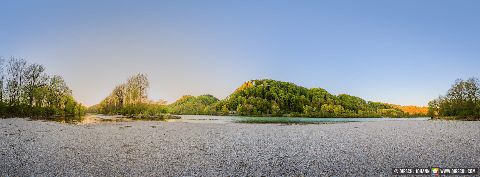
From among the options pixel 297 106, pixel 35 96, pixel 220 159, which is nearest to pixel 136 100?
pixel 35 96

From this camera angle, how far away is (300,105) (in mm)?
181500

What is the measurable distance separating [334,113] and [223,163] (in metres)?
152

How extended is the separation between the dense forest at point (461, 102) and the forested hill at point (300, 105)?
292 ft

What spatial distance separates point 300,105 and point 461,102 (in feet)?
393

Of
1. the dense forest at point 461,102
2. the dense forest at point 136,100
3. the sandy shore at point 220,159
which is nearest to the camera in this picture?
the sandy shore at point 220,159

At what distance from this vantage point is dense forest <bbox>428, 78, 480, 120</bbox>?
60125mm

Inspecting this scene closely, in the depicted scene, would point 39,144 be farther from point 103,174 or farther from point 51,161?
point 103,174

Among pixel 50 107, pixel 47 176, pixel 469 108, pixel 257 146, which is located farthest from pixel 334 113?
pixel 47 176

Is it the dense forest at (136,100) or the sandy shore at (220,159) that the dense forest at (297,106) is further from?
the sandy shore at (220,159)

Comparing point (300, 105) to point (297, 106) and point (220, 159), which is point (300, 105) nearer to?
point (297, 106)

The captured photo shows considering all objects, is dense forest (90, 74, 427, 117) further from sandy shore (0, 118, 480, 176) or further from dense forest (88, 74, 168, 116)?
sandy shore (0, 118, 480, 176)

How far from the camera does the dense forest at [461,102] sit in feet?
197

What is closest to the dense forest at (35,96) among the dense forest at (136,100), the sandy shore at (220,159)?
the dense forest at (136,100)

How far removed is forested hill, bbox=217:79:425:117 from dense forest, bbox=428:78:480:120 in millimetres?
88951
